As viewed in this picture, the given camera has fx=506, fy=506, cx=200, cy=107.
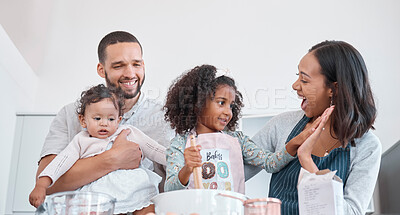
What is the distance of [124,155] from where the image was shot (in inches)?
59.2

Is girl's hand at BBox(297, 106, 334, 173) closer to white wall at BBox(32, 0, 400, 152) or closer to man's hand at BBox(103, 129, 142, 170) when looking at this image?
man's hand at BBox(103, 129, 142, 170)

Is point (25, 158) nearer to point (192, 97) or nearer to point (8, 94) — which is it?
point (8, 94)

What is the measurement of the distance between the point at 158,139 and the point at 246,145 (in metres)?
0.35

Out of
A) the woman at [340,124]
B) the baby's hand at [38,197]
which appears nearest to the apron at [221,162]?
the woman at [340,124]

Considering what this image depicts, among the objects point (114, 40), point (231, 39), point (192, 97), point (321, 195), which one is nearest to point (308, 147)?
point (321, 195)

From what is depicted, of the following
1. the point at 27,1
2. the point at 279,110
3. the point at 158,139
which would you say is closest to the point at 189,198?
the point at 158,139

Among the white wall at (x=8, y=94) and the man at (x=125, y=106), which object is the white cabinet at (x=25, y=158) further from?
the man at (x=125, y=106)

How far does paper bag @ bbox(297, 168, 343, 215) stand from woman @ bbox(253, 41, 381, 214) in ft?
1.15

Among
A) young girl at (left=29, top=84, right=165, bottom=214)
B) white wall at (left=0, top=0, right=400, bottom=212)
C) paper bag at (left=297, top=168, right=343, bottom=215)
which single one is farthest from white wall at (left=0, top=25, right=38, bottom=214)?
paper bag at (left=297, top=168, right=343, bottom=215)

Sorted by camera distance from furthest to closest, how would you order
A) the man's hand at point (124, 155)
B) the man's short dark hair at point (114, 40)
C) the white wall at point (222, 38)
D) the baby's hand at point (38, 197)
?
the white wall at point (222, 38), the man's short dark hair at point (114, 40), the man's hand at point (124, 155), the baby's hand at point (38, 197)

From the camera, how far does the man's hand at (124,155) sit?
149 cm

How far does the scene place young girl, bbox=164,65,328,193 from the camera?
1410mm

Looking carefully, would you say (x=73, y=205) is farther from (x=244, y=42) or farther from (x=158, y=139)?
(x=244, y=42)

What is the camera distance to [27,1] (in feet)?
9.95
